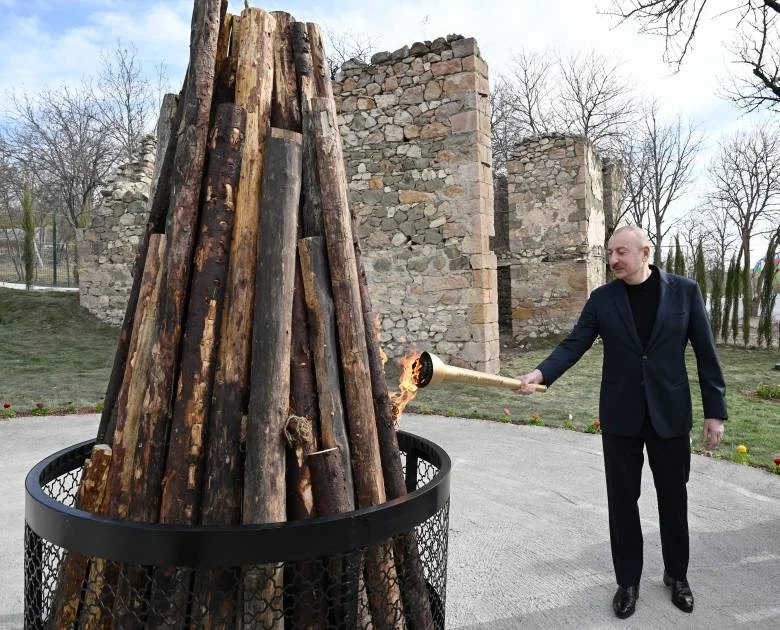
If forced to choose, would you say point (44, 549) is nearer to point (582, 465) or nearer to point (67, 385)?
point (582, 465)

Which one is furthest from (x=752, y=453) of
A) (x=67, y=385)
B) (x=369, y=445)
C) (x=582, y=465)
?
(x=67, y=385)

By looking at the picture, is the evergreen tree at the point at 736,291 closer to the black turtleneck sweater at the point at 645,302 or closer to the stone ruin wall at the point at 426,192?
the stone ruin wall at the point at 426,192

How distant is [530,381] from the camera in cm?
283

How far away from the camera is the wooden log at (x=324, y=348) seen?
1786 mm

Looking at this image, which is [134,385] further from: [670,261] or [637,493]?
[670,261]

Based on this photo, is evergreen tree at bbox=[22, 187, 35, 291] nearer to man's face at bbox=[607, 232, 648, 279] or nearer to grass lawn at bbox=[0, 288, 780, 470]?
grass lawn at bbox=[0, 288, 780, 470]

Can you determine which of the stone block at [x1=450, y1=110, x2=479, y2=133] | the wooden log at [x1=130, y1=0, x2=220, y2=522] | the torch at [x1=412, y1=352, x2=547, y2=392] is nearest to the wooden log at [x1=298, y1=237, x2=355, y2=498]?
the wooden log at [x1=130, y1=0, x2=220, y2=522]

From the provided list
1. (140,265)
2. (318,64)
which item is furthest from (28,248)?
(318,64)

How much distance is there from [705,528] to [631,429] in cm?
142

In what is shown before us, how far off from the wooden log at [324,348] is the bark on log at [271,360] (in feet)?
0.21

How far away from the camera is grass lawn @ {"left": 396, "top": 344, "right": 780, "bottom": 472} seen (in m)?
5.74

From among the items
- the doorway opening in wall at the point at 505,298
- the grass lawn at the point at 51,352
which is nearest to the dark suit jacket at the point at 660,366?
the grass lawn at the point at 51,352

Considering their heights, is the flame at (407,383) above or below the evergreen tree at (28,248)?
below

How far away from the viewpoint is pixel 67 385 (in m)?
8.33
